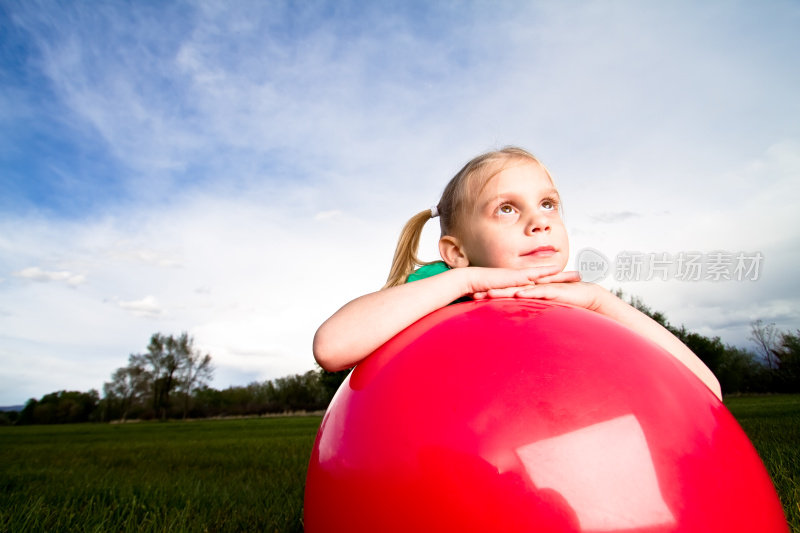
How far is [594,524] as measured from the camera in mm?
1328

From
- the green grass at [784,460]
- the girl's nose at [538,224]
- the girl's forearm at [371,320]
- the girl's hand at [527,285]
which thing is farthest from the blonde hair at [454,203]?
the green grass at [784,460]

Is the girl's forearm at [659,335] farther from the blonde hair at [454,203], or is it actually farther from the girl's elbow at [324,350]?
the girl's elbow at [324,350]

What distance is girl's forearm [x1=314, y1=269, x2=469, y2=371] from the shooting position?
6.56 feet

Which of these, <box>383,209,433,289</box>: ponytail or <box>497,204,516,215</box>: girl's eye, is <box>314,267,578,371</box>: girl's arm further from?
<box>383,209,433,289</box>: ponytail

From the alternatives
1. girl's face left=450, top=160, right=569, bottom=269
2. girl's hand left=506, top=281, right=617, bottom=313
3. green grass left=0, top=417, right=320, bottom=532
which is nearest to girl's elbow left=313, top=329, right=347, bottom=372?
girl's hand left=506, top=281, right=617, bottom=313

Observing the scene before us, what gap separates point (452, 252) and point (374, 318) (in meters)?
0.87

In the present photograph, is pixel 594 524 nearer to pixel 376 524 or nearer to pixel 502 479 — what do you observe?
pixel 502 479

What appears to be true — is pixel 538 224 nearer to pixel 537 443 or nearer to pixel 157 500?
pixel 537 443

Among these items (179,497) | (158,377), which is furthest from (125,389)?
(179,497)

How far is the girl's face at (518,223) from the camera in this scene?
238 cm

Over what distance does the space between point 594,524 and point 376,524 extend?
0.58m

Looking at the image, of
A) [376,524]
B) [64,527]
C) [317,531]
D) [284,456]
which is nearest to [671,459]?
[376,524]

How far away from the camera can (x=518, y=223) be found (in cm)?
240

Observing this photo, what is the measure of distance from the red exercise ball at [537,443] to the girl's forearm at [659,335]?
398 millimetres
